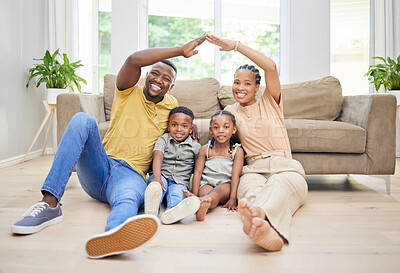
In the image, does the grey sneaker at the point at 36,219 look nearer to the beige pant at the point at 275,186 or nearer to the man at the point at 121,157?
the man at the point at 121,157

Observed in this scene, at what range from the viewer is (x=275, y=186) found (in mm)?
1635

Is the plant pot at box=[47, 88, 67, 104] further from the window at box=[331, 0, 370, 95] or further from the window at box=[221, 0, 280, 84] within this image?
the window at box=[331, 0, 370, 95]

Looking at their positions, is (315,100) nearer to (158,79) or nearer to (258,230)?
(158,79)

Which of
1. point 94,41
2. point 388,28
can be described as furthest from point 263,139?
point 94,41

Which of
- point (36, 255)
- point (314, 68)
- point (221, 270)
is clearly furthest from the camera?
point (314, 68)

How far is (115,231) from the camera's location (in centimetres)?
122

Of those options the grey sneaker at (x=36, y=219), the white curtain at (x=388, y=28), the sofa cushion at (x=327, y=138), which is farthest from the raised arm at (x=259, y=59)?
the white curtain at (x=388, y=28)

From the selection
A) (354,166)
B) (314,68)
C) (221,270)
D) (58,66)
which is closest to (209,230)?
(221,270)

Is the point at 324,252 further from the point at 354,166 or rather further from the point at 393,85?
the point at 393,85

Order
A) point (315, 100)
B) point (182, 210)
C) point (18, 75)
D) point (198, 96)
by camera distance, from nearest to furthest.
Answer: point (182, 210) < point (315, 100) < point (198, 96) < point (18, 75)

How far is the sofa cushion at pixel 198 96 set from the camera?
284 centimetres

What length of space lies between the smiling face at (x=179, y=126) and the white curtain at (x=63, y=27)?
278 centimetres

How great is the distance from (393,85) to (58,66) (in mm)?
3251

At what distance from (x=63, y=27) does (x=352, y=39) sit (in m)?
3.38
